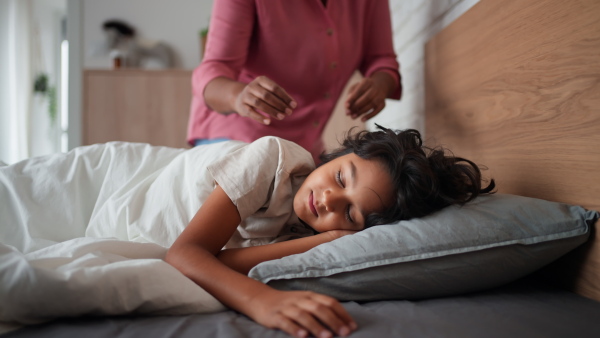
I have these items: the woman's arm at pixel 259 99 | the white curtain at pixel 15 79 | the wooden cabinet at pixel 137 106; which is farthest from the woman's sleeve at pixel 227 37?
the white curtain at pixel 15 79

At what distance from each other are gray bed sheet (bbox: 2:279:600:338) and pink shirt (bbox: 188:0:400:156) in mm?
829

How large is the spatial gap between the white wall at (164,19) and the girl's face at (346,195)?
309cm

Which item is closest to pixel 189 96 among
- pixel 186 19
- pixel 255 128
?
pixel 186 19

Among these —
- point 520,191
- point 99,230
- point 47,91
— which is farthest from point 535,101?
point 47,91

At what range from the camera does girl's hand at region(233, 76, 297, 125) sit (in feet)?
3.35

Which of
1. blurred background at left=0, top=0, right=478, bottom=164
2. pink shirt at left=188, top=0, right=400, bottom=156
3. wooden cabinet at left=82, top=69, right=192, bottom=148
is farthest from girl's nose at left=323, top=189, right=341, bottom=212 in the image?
wooden cabinet at left=82, top=69, right=192, bottom=148

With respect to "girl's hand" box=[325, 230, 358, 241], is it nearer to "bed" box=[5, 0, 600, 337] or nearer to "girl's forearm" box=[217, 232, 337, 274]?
"girl's forearm" box=[217, 232, 337, 274]

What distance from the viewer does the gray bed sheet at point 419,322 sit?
1.88 ft

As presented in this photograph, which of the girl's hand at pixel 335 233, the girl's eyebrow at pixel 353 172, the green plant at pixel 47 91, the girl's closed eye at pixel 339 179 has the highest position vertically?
the girl's eyebrow at pixel 353 172

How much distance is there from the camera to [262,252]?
0.87 m

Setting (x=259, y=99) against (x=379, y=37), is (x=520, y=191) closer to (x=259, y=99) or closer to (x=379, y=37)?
(x=259, y=99)

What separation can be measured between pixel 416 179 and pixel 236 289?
405 mm

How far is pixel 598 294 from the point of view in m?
0.77

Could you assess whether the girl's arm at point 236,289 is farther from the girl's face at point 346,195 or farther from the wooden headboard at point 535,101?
the wooden headboard at point 535,101
